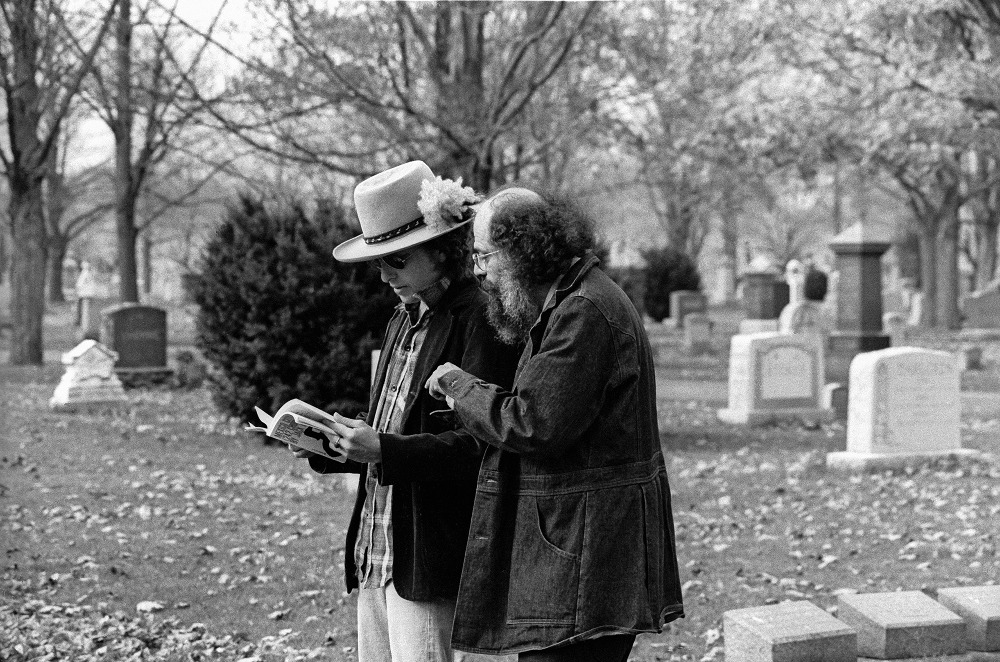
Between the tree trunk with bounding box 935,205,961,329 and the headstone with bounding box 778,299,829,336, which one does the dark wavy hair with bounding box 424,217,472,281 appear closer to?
the headstone with bounding box 778,299,829,336

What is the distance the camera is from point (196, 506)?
27.6ft

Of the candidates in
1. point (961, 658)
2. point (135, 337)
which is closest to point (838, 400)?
point (961, 658)

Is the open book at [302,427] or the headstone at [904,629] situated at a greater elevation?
the open book at [302,427]

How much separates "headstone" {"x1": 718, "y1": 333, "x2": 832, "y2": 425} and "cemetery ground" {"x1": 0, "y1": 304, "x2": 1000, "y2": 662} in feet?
3.44

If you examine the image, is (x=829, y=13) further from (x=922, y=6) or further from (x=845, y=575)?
(x=845, y=575)

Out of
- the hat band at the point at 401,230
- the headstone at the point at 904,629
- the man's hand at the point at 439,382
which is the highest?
the hat band at the point at 401,230

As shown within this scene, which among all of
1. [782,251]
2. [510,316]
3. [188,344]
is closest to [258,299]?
[510,316]

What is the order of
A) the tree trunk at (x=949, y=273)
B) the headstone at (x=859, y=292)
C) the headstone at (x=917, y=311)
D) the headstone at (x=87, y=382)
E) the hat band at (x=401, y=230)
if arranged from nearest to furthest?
the hat band at (x=401, y=230) → the headstone at (x=87, y=382) → the headstone at (x=859, y=292) → the tree trunk at (x=949, y=273) → the headstone at (x=917, y=311)

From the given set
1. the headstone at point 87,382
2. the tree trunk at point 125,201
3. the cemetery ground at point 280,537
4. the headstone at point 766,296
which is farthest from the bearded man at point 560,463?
the headstone at point 766,296

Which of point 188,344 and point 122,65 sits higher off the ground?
point 122,65

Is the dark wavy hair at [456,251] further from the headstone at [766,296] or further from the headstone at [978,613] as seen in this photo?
the headstone at [766,296]

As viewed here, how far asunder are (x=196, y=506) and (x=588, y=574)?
20.5 ft

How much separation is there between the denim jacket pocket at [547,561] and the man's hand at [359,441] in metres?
0.42

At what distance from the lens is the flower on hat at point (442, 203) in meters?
3.13
